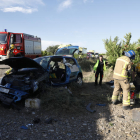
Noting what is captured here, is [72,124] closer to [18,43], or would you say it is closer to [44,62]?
[44,62]

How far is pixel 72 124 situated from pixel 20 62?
9.36ft

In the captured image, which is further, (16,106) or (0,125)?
(16,106)

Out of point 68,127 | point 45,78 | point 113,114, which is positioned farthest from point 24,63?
point 113,114

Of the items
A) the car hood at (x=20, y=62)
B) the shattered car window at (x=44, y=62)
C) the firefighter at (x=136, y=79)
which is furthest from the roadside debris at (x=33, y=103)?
the firefighter at (x=136, y=79)

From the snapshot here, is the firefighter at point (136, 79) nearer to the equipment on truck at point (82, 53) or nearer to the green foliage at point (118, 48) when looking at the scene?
the green foliage at point (118, 48)

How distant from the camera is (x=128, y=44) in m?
11.3

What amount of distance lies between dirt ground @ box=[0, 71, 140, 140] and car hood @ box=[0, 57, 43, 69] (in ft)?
5.00

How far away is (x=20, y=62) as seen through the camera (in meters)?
5.37

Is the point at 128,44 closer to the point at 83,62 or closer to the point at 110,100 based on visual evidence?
the point at 83,62

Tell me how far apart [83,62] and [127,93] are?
10343mm

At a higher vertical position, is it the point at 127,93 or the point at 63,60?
the point at 63,60

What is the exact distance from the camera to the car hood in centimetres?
512

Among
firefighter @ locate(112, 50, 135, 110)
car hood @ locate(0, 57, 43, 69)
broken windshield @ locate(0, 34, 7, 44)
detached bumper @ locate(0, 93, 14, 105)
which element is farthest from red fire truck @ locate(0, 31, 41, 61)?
firefighter @ locate(112, 50, 135, 110)

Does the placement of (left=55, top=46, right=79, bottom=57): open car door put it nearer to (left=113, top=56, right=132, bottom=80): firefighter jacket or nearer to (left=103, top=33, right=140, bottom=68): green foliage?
(left=103, top=33, right=140, bottom=68): green foliage
